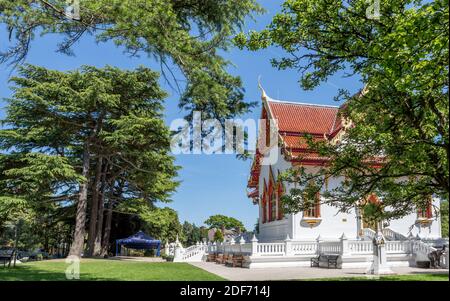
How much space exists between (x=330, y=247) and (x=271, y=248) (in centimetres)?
289

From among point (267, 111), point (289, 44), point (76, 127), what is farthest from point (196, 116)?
A: point (76, 127)

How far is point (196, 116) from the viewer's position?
10250mm

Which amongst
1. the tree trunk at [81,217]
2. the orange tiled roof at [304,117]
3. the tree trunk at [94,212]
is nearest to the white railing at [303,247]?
the orange tiled roof at [304,117]

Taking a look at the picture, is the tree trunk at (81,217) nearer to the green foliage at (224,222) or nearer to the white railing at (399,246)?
the white railing at (399,246)

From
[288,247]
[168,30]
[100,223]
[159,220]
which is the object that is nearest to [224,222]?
[159,220]

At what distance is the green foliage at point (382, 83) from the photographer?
6629 millimetres

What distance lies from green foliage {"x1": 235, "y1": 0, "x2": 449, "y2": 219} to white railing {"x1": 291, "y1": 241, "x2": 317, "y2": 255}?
1165 cm

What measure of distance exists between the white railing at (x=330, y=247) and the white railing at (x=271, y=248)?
2052 millimetres

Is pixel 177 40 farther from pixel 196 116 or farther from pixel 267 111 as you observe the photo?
pixel 267 111

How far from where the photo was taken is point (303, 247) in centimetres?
2205

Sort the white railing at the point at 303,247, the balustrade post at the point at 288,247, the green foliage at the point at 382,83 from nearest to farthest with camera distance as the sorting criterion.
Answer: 1. the green foliage at the point at 382,83
2. the balustrade post at the point at 288,247
3. the white railing at the point at 303,247
